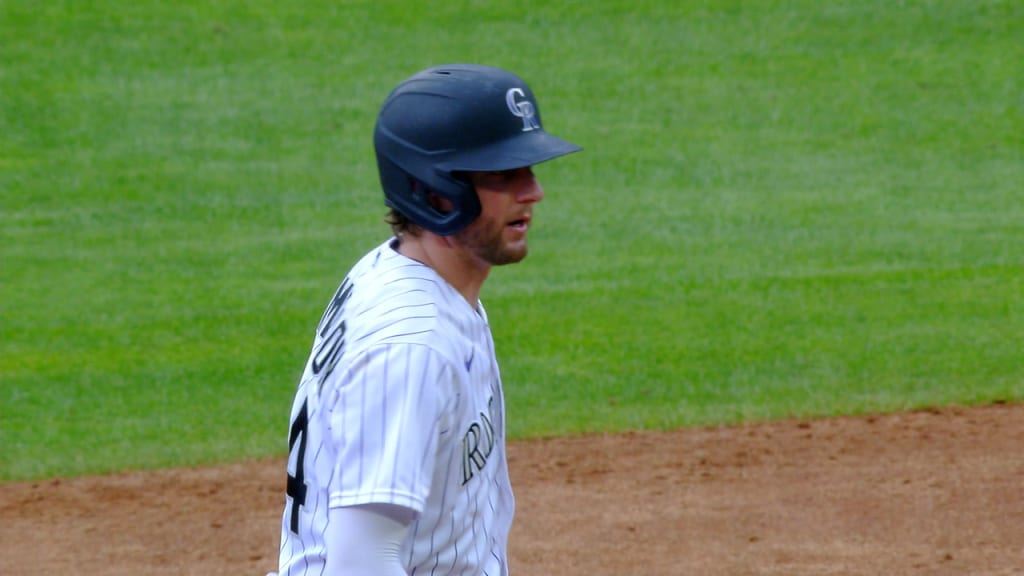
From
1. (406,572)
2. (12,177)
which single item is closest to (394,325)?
(406,572)

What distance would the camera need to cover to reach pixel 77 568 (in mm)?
6250

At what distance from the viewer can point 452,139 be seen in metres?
2.77

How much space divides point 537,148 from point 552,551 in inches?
148

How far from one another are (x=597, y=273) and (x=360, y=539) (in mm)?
8380

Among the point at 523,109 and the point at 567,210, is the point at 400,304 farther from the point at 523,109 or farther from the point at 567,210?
the point at 567,210

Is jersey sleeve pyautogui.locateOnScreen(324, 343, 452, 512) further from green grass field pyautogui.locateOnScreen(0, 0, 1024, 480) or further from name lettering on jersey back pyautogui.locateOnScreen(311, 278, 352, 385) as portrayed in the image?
green grass field pyautogui.locateOnScreen(0, 0, 1024, 480)

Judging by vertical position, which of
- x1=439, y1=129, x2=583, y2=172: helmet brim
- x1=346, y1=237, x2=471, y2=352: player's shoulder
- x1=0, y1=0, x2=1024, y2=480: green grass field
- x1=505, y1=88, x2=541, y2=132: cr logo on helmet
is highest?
x1=505, y1=88, x2=541, y2=132: cr logo on helmet

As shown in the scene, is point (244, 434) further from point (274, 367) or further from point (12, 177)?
point (12, 177)

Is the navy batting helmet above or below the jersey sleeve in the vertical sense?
above

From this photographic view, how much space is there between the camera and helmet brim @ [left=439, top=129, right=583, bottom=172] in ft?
9.04

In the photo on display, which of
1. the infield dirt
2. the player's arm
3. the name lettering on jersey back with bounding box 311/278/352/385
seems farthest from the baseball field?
the player's arm

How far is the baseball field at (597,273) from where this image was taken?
6727mm

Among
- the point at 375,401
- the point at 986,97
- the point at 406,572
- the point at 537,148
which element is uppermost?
the point at 537,148

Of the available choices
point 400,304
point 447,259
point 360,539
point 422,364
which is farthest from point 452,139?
point 360,539
